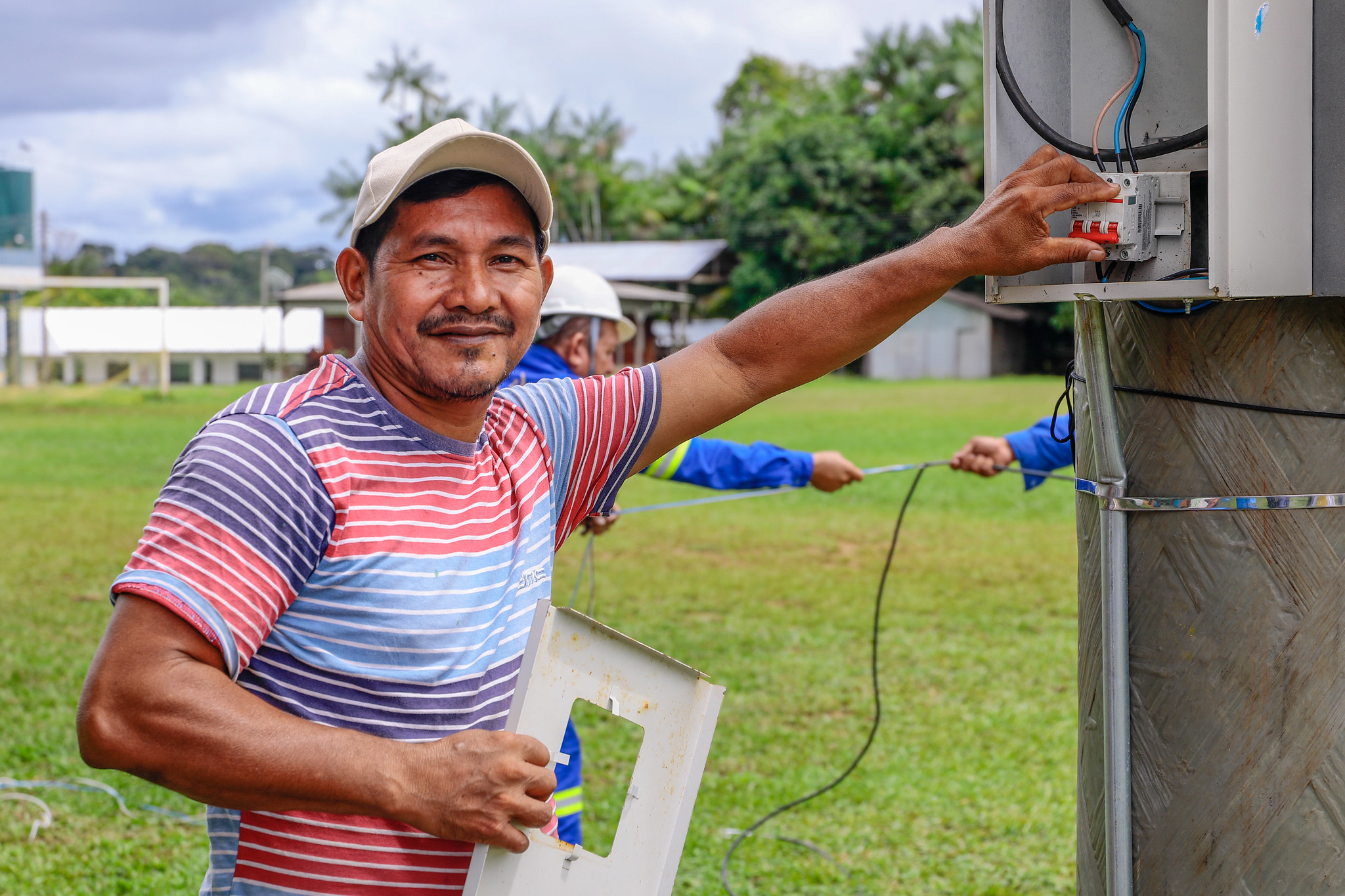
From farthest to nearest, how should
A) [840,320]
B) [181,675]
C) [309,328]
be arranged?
[309,328]
[840,320]
[181,675]

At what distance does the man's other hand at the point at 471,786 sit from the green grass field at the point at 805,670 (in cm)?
295

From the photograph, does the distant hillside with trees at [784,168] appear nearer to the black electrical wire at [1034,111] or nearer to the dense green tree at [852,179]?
the dense green tree at [852,179]

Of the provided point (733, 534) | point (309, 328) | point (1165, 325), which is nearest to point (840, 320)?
point (1165, 325)

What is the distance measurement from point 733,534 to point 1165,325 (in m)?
9.73

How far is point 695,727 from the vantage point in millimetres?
1919

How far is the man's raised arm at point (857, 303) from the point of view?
77.2 inches

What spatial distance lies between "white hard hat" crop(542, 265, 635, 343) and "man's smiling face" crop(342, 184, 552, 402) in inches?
91.4

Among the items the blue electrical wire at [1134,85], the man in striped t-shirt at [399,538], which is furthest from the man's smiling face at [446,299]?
the blue electrical wire at [1134,85]

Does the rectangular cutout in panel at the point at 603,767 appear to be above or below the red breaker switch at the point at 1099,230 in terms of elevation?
below

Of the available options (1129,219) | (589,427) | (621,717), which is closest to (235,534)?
(621,717)

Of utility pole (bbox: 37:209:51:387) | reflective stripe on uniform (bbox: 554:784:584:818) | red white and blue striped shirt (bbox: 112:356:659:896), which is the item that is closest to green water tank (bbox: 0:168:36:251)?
utility pole (bbox: 37:209:51:387)

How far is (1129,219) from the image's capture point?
1913 mm

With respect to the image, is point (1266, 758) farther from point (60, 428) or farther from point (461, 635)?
point (60, 428)

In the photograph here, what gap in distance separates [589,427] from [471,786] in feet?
2.67
